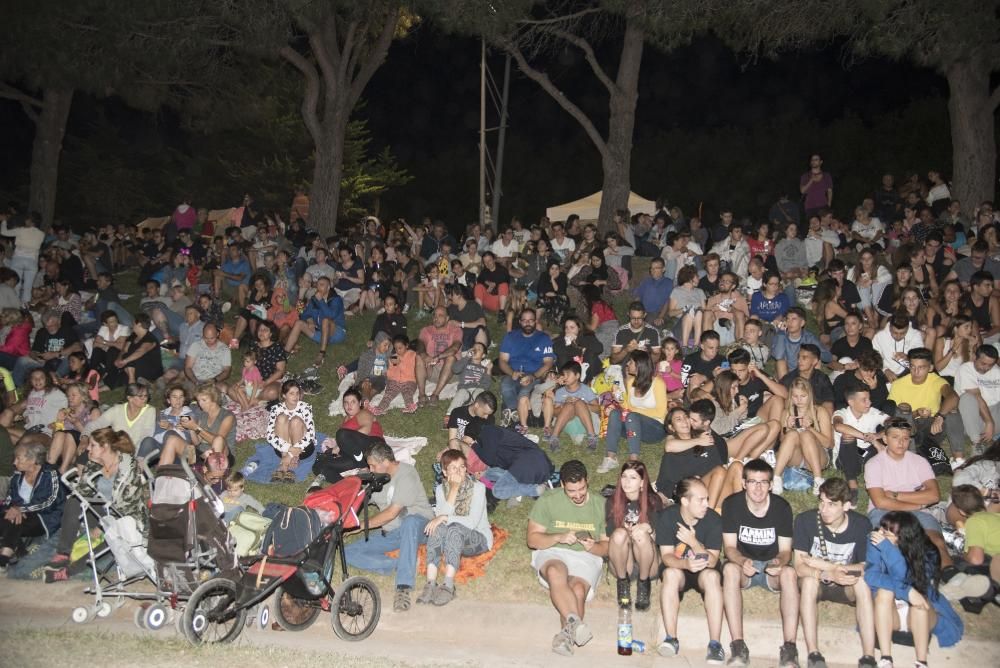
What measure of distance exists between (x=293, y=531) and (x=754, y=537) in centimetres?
331

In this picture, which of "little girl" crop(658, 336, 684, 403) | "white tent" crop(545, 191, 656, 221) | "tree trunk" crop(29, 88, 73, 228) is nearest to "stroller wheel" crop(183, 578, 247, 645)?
"little girl" crop(658, 336, 684, 403)

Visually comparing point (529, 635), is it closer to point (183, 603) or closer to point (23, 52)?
point (183, 603)

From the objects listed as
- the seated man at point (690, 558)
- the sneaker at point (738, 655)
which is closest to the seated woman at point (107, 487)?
the seated man at point (690, 558)

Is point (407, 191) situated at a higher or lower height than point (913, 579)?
higher

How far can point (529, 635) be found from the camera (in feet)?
25.6

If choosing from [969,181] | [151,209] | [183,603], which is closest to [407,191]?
[151,209]

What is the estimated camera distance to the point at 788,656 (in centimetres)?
690

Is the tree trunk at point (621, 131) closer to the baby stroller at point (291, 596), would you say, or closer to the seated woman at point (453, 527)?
the seated woman at point (453, 527)

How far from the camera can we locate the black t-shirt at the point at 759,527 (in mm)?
7488

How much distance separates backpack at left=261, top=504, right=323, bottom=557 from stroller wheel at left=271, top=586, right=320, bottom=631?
0.98 ft

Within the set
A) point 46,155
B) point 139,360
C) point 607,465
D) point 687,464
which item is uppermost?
point 46,155

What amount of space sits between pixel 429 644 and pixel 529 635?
749 mm

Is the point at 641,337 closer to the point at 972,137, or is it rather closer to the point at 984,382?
the point at 984,382

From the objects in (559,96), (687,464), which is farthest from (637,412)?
(559,96)
